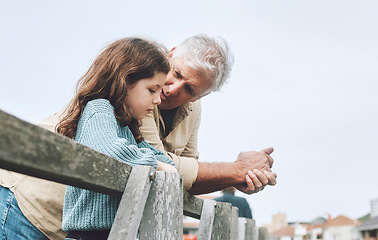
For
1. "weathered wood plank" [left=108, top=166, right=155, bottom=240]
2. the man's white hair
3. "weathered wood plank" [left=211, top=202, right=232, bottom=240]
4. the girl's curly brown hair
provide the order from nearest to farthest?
"weathered wood plank" [left=108, top=166, right=155, bottom=240], the girl's curly brown hair, "weathered wood plank" [left=211, top=202, right=232, bottom=240], the man's white hair

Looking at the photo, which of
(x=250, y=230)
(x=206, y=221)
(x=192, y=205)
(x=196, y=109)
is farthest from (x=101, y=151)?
(x=250, y=230)

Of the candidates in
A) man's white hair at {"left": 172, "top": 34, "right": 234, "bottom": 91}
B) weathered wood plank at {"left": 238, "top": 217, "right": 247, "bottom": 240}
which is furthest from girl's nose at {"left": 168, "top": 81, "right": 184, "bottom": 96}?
weathered wood plank at {"left": 238, "top": 217, "right": 247, "bottom": 240}

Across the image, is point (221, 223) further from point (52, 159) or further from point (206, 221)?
point (52, 159)

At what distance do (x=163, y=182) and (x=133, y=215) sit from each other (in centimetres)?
23

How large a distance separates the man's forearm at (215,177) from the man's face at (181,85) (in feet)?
1.92

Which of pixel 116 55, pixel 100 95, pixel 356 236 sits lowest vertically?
pixel 356 236

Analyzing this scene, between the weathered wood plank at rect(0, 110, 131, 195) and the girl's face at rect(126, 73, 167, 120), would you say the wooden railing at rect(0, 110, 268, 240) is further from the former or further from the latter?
the girl's face at rect(126, 73, 167, 120)

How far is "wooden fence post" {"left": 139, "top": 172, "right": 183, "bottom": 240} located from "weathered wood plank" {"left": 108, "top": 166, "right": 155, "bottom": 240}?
7 centimetres

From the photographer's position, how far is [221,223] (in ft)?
8.61

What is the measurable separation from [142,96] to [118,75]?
150 millimetres

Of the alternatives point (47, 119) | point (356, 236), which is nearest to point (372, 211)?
point (356, 236)

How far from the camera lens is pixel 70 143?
3.18 ft

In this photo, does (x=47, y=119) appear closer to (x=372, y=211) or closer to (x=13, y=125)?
(x=13, y=125)

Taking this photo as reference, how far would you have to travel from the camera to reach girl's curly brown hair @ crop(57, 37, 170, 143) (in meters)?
1.96
